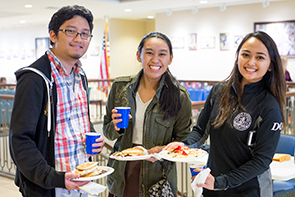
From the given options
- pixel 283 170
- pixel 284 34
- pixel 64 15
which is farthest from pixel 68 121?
pixel 284 34

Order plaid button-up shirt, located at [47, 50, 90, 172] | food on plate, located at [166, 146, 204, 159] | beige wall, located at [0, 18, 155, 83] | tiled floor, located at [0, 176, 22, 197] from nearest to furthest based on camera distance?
plaid button-up shirt, located at [47, 50, 90, 172] < food on plate, located at [166, 146, 204, 159] < tiled floor, located at [0, 176, 22, 197] < beige wall, located at [0, 18, 155, 83]

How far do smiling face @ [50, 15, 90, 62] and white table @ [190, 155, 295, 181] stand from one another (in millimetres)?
1143

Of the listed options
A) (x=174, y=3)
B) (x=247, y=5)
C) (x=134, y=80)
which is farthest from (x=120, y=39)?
(x=134, y=80)

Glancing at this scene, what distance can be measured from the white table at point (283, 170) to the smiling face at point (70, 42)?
3.75 ft

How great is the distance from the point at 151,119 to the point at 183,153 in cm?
33

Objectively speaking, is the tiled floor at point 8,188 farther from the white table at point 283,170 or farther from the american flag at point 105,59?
the american flag at point 105,59

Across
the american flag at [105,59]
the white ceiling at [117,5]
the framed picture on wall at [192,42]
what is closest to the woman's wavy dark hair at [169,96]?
the white ceiling at [117,5]

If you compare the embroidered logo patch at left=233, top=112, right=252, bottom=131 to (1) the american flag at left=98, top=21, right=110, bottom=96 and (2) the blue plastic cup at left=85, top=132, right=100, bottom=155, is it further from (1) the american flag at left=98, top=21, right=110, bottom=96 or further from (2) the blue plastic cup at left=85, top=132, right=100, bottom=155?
(1) the american flag at left=98, top=21, right=110, bottom=96

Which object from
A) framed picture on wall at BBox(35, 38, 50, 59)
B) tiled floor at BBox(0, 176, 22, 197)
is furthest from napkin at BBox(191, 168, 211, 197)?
framed picture on wall at BBox(35, 38, 50, 59)

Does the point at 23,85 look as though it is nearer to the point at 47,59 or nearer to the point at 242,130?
the point at 47,59

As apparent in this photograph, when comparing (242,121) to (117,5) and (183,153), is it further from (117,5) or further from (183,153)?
(117,5)

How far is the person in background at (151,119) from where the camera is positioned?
2266 millimetres

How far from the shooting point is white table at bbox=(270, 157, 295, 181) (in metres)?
2.48

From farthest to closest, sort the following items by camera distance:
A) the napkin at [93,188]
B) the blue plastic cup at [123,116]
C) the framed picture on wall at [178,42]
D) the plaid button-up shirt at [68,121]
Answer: the framed picture on wall at [178,42] → the blue plastic cup at [123,116] → the plaid button-up shirt at [68,121] → the napkin at [93,188]
